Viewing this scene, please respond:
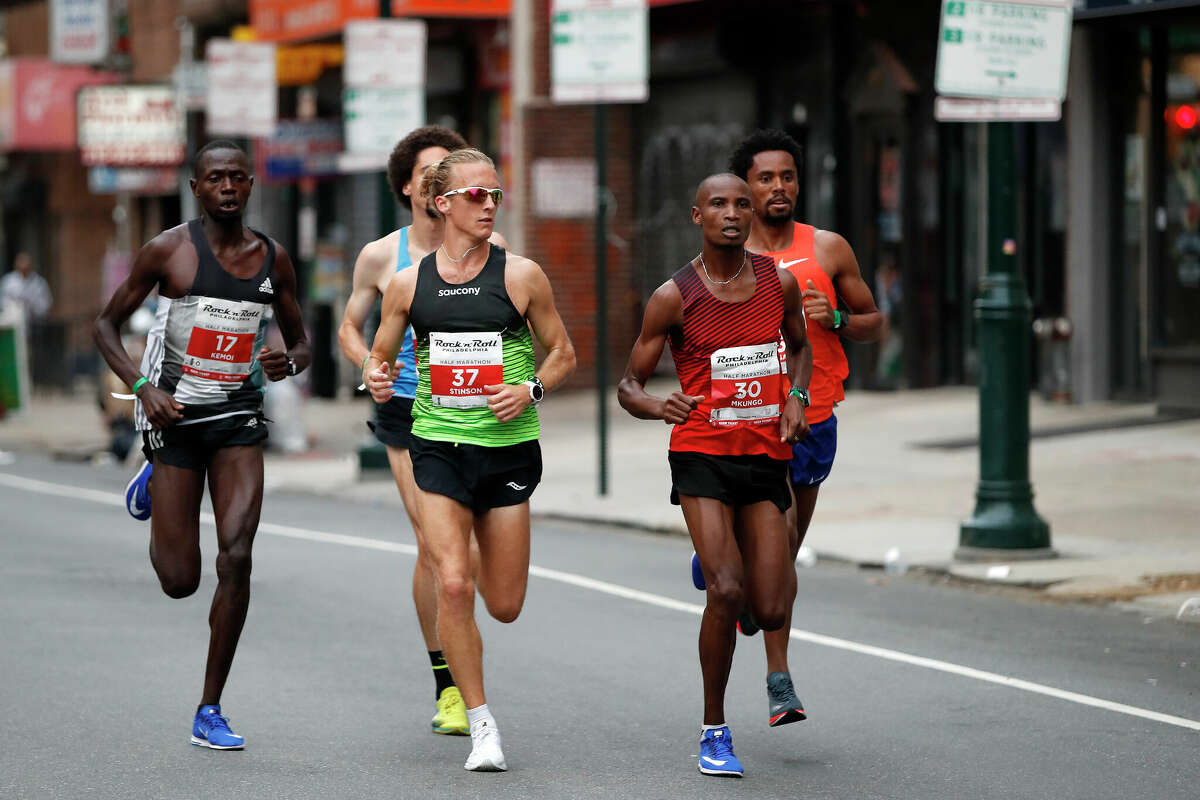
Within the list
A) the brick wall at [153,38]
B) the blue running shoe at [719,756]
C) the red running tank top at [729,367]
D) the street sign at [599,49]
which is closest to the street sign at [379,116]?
the street sign at [599,49]

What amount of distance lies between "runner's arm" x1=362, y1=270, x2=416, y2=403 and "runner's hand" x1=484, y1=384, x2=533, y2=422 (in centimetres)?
37

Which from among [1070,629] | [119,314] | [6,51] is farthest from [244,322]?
[6,51]

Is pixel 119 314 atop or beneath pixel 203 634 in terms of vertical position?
atop

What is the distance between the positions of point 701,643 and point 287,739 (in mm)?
1600

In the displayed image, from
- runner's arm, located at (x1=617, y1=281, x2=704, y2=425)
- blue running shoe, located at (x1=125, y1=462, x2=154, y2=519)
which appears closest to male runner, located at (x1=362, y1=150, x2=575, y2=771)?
runner's arm, located at (x1=617, y1=281, x2=704, y2=425)

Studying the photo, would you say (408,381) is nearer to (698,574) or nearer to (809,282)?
(698,574)

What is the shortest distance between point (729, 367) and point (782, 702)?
120 centimetres

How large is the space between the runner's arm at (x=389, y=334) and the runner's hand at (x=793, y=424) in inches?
51.4

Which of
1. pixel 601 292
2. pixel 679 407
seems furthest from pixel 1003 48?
pixel 679 407

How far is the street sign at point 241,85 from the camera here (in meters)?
21.6

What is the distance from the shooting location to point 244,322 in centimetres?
734

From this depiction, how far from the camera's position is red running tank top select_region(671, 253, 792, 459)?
684 cm

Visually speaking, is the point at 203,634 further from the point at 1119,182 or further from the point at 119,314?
the point at 1119,182

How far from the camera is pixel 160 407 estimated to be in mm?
7133
